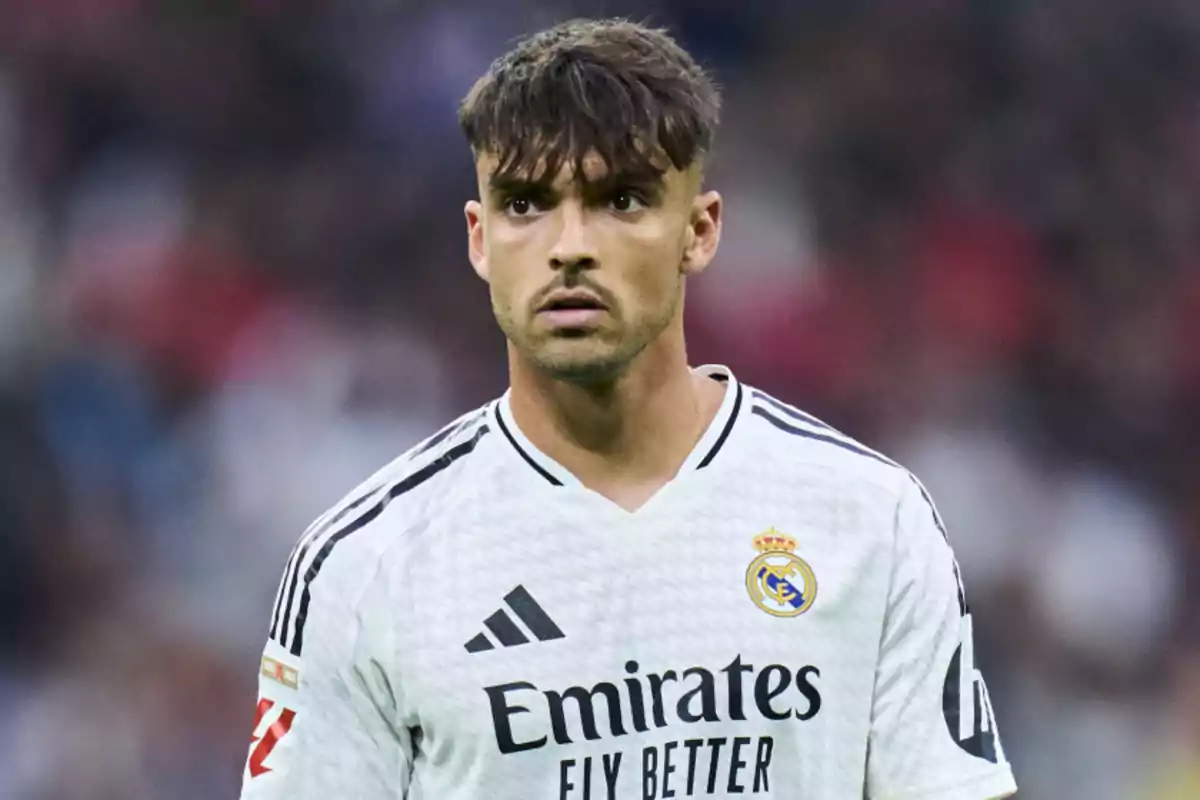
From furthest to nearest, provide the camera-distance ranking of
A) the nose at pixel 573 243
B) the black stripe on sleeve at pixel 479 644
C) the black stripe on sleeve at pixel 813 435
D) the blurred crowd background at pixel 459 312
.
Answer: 1. the blurred crowd background at pixel 459 312
2. the black stripe on sleeve at pixel 813 435
3. the black stripe on sleeve at pixel 479 644
4. the nose at pixel 573 243

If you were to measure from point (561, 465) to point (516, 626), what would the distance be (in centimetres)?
26

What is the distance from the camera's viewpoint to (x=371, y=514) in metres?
2.35

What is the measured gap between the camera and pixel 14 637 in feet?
14.6

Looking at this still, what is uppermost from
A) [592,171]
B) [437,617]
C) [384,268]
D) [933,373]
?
[384,268]

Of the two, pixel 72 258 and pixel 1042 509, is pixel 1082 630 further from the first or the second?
pixel 72 258

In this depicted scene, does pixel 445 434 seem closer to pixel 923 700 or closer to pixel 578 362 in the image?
pixel 578 362

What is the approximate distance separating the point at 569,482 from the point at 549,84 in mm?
595

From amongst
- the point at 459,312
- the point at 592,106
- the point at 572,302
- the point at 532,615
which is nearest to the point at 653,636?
the point at 532,615

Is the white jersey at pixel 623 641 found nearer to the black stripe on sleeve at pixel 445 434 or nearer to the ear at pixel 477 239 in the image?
the black stripe on sleeve at pixel 445 434

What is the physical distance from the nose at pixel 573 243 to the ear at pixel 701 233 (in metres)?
0.21

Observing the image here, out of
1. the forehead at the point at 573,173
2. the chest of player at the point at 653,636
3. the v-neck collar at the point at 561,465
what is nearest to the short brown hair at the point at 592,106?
the forehead at the point at 573,173

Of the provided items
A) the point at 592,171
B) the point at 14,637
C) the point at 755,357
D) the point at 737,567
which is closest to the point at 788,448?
the point at 737,567

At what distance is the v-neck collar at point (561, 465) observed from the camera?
237cm

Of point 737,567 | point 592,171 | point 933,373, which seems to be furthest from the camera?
point 933,373
